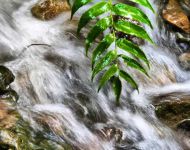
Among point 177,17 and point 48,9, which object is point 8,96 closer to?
point 48,9

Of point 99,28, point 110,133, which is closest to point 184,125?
point 110,133

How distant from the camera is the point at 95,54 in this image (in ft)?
6.27

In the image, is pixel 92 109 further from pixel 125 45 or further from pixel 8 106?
pixel 125 45

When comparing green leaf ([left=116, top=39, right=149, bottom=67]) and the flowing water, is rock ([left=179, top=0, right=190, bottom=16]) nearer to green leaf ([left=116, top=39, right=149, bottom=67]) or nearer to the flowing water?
the flowing water

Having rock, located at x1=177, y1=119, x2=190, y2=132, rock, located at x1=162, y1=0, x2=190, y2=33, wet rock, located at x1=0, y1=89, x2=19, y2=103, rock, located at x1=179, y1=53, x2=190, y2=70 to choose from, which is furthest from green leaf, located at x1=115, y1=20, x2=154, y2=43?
rock, located at x1=162, y1=0, x2=190, y2=33

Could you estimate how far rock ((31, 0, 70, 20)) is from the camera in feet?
21.7

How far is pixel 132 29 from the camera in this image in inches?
70.6

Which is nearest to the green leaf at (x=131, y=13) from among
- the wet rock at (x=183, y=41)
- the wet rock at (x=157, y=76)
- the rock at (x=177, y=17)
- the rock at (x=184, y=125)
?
the rock at (x=184, y=125)

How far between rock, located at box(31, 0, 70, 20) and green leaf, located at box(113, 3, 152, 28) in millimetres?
Result: 4917

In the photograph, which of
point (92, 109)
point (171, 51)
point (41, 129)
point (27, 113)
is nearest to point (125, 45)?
point (41, 129)

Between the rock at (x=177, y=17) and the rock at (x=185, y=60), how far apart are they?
569mm

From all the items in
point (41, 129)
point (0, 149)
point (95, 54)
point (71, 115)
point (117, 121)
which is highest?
point (95, 54)

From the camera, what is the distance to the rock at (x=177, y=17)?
693 centimetres

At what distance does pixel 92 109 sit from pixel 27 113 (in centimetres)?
135
